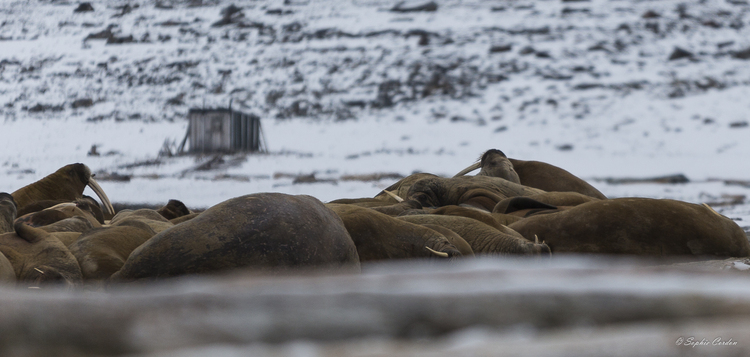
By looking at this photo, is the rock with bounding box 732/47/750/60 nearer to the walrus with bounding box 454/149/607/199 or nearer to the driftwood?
the walrus with bounding box 454/149/607/199

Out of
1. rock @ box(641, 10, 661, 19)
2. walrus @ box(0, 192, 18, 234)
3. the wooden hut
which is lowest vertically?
the wooden hut

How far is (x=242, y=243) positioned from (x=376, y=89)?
62.3ft

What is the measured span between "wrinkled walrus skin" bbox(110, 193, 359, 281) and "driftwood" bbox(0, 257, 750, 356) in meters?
1.78

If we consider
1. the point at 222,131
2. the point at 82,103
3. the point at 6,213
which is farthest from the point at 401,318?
the point at 82,103

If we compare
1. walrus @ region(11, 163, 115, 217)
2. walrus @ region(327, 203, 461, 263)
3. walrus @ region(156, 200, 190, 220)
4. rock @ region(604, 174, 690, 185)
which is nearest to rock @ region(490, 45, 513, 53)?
rock @ region(604, 174, 690, 185)

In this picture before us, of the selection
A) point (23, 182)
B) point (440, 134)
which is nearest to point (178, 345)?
point (23, 182)

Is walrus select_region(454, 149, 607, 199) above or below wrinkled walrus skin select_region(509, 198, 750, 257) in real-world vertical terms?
below

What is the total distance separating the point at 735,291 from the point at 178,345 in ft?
2.17

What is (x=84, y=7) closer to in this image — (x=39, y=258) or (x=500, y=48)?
(x=500, y=48)

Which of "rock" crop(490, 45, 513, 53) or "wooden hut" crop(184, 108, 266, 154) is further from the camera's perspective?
"rock" crop(490, 45, 513, 53)

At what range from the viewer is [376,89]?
21359mm

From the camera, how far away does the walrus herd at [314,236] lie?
2650 millimetres

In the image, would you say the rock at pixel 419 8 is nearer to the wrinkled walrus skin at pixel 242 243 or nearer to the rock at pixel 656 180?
the rock at pixel 656 180

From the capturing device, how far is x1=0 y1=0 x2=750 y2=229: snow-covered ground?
14883 millimetres
